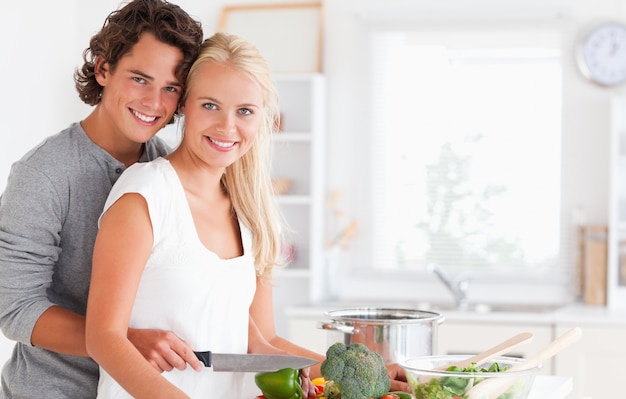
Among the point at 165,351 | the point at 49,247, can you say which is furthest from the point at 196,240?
the point at 49,247

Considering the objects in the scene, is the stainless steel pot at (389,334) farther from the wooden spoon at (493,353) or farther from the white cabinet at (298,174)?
the white cabinet at (298,174)

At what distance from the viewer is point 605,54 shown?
15.3ft

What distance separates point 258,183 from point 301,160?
289 cm

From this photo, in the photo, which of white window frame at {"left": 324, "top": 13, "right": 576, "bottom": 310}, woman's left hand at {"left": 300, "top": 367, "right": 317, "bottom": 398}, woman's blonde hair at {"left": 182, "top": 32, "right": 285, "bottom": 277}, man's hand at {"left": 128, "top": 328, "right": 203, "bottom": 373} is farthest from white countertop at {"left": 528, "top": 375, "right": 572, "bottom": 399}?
white window frame at {"left": 324, "top": 13, "right": 576, "bottom": 310}

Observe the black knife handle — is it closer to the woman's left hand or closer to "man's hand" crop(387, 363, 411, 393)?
the woman's left hand

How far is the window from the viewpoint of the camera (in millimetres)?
4777

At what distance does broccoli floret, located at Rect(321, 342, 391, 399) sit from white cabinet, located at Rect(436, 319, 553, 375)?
8.38 ft

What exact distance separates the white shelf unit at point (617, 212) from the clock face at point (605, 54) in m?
0.12

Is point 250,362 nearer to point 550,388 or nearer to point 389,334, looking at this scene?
point 389,334

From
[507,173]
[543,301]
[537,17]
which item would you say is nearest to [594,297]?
[543,301]

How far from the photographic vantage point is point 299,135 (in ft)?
15.5

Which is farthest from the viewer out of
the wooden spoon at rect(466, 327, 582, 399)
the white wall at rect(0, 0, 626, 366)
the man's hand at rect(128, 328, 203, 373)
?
the white wall at rect(0, 0, 626, 366)

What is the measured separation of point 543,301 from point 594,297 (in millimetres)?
290

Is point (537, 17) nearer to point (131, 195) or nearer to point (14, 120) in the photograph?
point (14, 120)
